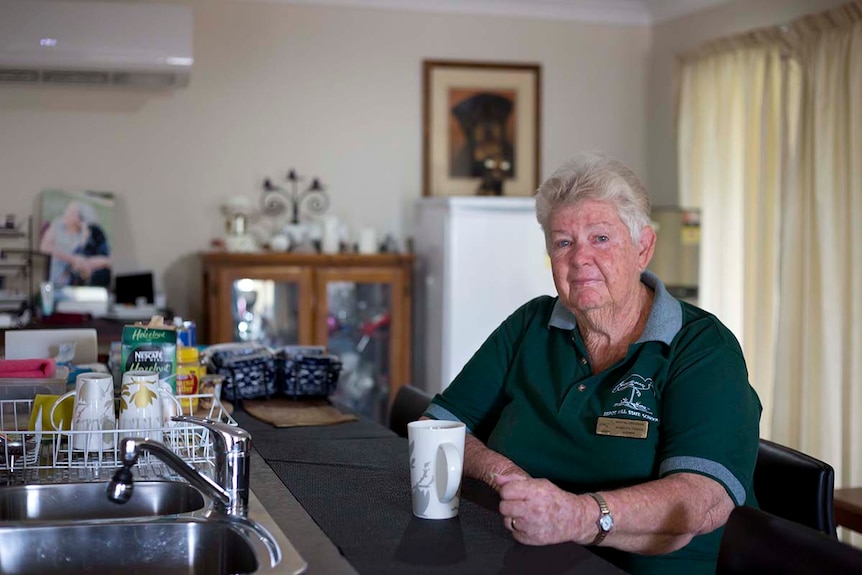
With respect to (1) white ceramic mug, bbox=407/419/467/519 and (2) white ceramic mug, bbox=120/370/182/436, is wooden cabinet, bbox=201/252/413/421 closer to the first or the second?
(2) white ceramic mug, bbox=120/370/182/436

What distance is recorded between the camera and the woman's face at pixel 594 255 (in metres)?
2.05

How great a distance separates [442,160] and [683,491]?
3862mm

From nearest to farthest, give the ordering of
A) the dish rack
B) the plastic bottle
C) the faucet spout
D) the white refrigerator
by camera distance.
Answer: the faucet spout → the dish rack → the plastic bottle → the white refrigerator

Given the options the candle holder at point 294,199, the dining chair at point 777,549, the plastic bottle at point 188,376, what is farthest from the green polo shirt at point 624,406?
the candle holder at point 294,199

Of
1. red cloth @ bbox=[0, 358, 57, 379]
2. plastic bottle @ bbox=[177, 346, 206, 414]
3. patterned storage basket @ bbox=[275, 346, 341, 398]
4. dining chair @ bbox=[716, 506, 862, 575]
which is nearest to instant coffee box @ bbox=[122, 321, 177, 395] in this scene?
plastic bottle @ bbox=[177, 346, 206, 414]

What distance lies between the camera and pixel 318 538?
1492mm

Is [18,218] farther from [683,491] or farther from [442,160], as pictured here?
[683,491]

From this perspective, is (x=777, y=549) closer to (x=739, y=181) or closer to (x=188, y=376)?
(x=188, y=376)

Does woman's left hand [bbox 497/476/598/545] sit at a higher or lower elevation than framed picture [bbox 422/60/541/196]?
lower

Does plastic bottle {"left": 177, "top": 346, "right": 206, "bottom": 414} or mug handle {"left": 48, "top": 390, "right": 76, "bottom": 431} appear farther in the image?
plastic bottle {"left": 177, "top": 346, "right": 206, "bottom": 414}

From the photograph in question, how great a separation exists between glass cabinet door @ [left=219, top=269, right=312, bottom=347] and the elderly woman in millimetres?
2718

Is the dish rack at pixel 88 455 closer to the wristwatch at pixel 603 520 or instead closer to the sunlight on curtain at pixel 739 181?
the wristwatch at pixel 603 520

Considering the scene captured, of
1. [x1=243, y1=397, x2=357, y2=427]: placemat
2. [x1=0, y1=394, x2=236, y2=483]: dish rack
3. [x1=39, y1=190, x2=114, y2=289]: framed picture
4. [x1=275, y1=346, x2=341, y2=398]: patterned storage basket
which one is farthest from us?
[x1=39, y1=190, x2=114, y2=289]: framed picture

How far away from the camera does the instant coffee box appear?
2.09m
